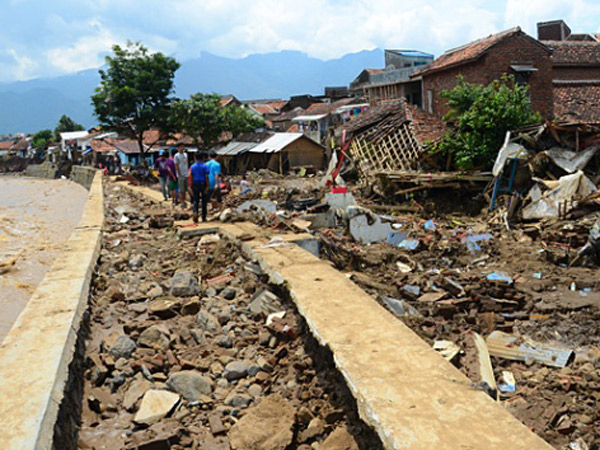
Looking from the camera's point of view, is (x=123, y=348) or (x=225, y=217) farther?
(x=225, y=217)

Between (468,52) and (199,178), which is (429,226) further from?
(468,52)

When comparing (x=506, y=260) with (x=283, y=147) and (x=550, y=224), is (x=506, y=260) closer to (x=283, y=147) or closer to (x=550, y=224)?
(x=550, y=224)

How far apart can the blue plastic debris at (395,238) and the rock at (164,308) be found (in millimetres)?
5465

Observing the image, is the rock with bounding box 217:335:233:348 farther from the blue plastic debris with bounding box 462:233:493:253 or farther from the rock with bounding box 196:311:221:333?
the blue plastic debris with bounding box 462:233:493:253

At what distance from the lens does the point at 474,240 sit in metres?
9.53

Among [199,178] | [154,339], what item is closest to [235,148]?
[199,178]

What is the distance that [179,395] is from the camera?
371 cm

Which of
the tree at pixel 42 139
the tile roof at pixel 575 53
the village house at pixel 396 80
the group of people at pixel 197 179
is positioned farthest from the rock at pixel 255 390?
the tree at pixel 42 139

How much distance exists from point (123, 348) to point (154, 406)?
1026mm

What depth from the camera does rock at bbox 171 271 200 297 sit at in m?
5.78

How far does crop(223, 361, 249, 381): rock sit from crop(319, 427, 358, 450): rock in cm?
115

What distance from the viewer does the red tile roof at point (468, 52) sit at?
19062mm

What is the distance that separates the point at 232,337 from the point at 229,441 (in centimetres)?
151

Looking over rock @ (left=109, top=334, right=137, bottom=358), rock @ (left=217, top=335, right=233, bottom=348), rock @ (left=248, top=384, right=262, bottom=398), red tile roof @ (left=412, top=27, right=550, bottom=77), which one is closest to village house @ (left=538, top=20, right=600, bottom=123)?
red tile roof @ (left=412, top=27, right=550, bottom=77)
